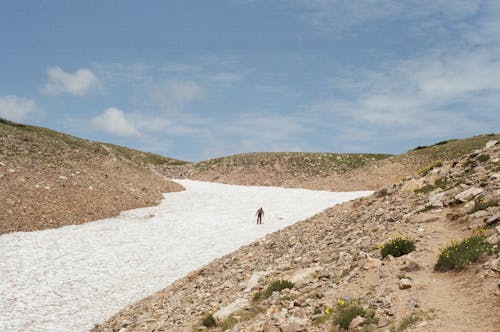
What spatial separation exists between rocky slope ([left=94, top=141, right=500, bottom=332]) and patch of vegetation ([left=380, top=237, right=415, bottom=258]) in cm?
26

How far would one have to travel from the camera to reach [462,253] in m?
12.4

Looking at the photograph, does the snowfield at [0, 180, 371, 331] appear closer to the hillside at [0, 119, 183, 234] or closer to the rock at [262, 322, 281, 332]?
the hillside at [0, 119, 183, 234]

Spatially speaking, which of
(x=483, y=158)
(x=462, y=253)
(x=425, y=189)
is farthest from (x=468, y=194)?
(x=483, y=158)

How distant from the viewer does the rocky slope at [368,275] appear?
10.7 meters

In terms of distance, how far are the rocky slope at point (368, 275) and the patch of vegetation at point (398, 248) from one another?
0.85 ft

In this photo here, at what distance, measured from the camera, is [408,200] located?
19453mm

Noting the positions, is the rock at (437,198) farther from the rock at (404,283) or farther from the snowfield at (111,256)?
the snowfield at (111,256)

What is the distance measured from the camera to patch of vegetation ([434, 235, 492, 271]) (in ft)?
39.8

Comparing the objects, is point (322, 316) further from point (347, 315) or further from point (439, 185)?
point (439, 185)

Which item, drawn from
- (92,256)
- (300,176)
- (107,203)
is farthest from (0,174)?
(300,176)

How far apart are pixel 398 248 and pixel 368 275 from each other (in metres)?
1.63

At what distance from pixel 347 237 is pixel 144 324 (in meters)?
8.52

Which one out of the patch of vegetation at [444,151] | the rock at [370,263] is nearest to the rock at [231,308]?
the rock at [370,263]

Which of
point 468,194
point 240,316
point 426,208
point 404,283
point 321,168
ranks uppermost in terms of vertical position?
point 321,168
